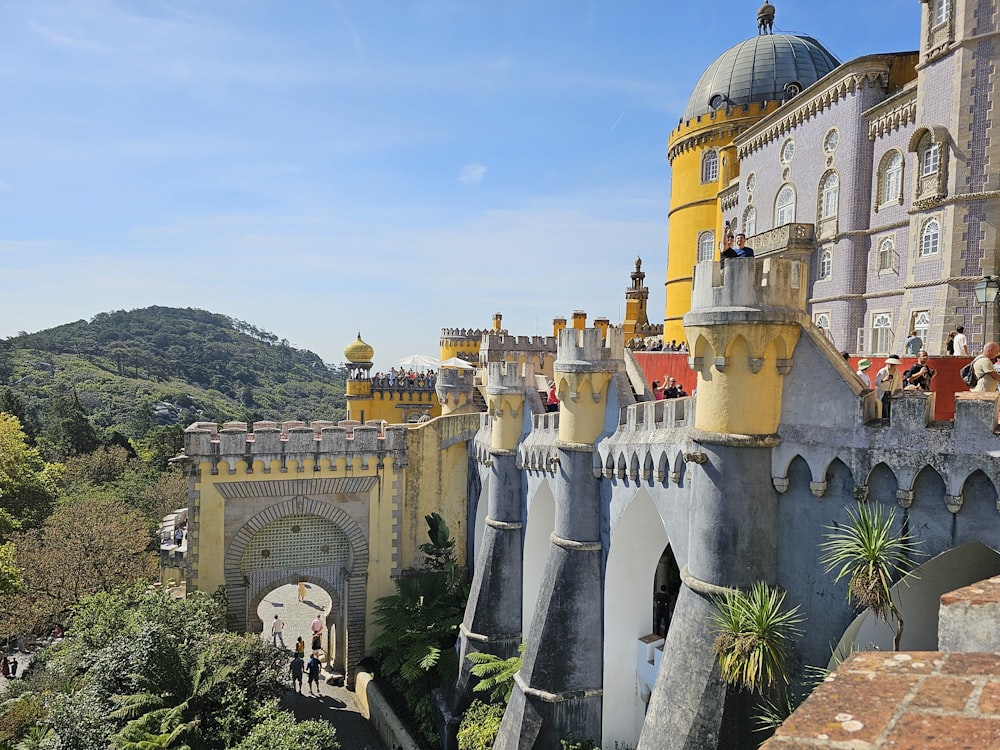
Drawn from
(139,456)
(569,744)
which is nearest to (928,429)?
(569,744)

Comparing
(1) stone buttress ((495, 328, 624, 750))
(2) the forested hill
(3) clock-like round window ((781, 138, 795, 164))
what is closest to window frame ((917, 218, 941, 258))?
(3) clock-like round window ((781, 138, 795, 164))

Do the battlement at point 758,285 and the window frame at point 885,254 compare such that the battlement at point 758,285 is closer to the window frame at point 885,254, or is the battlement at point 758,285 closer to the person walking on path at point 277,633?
the window frame at point 885,254

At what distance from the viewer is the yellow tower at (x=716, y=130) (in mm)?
30156

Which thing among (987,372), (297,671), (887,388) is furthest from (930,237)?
(297,671)

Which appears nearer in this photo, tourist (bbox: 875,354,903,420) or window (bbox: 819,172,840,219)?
tourist (bbox: 875,354,903,420)

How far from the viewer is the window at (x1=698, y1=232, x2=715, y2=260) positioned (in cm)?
→ 3191

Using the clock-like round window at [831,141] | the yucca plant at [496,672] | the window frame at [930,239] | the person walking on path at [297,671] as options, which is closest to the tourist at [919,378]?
the yucca plant at [496,672]

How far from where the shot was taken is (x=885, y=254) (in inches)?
838

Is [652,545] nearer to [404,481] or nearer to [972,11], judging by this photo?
[404,481]

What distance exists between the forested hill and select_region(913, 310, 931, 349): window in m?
48.6

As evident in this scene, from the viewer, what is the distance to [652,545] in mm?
12047

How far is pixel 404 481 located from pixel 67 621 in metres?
9.88

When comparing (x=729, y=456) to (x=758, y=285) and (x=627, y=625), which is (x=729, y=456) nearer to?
(x=758, y=285)

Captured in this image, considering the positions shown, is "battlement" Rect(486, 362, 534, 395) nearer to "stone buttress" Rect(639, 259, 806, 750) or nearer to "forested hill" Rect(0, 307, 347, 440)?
"stone buttress" Rect(639, 259, 806, 750)
